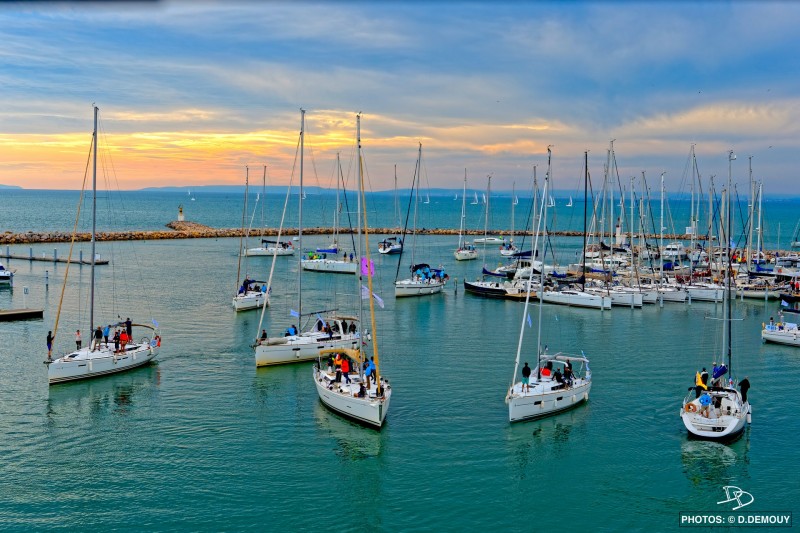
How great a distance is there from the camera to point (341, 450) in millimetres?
26203

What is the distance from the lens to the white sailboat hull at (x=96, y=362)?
3306 centimetres

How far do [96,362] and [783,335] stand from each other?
39370mm

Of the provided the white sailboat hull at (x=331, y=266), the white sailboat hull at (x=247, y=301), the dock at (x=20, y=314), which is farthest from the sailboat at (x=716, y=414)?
the white sailboat hull at (x=331, y=266)

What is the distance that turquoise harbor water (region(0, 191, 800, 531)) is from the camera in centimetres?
2197

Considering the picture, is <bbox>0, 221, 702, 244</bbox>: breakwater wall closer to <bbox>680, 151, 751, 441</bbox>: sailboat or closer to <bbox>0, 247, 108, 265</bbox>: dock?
<bbox>0, 247, 108, 265</bbox>: dock

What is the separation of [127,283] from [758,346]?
173 feet

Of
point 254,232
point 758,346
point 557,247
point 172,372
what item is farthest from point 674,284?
point 254,232

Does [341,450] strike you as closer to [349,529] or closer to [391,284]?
[349,529]

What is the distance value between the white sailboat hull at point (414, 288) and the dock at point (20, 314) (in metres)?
28.0

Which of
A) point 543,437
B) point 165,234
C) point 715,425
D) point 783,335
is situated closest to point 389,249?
point 165,234

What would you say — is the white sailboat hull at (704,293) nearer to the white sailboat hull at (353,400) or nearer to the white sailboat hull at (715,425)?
the white sailboat hull at (715,425)

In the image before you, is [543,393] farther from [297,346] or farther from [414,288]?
[414,288]

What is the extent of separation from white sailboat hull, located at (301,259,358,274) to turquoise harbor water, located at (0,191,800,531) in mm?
33097

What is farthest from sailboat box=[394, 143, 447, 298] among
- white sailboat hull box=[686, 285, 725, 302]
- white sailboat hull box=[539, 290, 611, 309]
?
white sailboat hull box=[686, 285, 725, 302]
